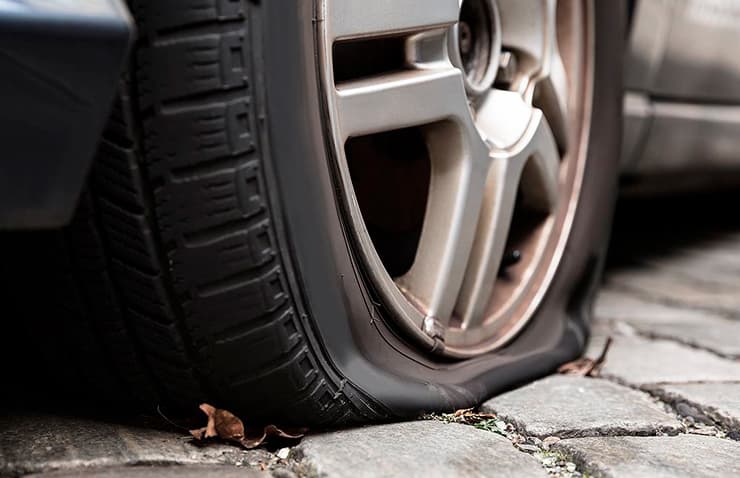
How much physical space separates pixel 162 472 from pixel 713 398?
820 mm

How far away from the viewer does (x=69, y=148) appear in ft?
2.41

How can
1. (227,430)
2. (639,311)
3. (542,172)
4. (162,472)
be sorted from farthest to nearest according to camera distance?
(639,311) → (542,172) → (227,430) → (162,472)

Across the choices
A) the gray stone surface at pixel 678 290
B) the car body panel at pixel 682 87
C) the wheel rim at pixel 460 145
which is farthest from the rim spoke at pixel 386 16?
the gray stone surface at pixel 678 290

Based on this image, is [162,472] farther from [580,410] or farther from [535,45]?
[535,45]

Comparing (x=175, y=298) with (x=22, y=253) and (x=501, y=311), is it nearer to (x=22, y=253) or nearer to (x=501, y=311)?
(x=22, y=253)

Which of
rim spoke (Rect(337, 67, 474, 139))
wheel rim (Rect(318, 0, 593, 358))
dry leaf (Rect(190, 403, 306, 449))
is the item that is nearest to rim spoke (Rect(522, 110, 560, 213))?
wheel rim (Rect(318, 0, 593, 358))

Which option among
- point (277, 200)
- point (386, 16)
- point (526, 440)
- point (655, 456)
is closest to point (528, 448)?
point (526, 440)

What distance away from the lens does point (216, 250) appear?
92 centimetres

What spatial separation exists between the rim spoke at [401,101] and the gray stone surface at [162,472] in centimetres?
39

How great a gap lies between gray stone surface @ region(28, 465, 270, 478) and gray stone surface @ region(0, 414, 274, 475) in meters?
0.01

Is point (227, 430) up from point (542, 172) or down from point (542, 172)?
down

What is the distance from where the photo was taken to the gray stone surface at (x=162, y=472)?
35.3 inches

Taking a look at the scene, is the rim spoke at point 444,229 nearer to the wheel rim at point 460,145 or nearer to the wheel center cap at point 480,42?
the wheel rim at point 460,145

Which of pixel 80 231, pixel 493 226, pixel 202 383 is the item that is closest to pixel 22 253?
pixel 80 231
